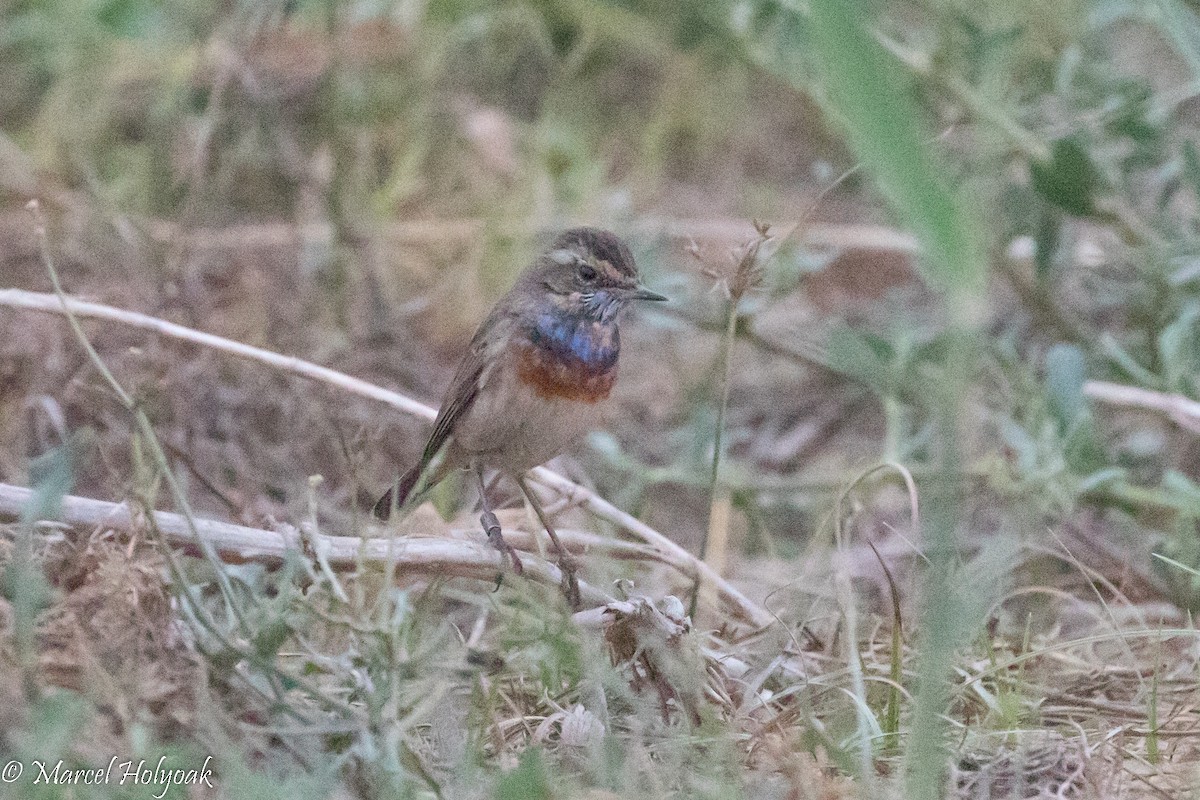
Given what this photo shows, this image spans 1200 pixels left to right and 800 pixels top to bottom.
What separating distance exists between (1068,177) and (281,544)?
2.89 metres

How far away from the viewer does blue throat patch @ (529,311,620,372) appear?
12.7 ft

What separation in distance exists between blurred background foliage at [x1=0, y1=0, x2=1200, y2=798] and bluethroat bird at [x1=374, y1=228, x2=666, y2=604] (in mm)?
350

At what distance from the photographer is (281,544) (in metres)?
2.93

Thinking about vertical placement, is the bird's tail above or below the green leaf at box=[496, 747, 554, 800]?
below

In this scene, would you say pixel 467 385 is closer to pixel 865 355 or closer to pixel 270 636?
pixel 865 355

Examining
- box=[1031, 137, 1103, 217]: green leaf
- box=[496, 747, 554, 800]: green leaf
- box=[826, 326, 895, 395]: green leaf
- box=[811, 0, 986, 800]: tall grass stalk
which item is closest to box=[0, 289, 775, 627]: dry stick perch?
box=[496, 747, 554, 800]: green leaf

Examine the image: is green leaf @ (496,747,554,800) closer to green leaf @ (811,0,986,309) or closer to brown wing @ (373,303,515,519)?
green leaf @ (811,0,986,309)

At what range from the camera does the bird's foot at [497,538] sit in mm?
3119

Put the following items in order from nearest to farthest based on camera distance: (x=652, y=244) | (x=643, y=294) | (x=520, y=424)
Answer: (x=520, y=424), (x=643, y=294), (x=652, y=244)

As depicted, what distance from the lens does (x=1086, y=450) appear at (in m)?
4.12

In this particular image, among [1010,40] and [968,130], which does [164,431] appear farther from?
[968,130]

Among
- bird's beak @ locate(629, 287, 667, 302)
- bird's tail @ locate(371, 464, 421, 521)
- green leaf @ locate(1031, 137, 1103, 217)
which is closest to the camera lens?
bird's tail @ locate(371, 464, 421, 521)

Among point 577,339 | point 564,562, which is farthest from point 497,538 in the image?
Result: point 577,339

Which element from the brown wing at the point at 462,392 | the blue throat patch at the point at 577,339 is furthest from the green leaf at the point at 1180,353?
the brown wing at the point at 462,392
